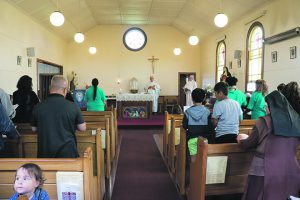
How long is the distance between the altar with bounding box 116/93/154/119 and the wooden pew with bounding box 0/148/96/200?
292 inches

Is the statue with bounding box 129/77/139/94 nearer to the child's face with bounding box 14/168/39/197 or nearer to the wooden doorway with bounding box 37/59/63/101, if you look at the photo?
the wooden doorway with bounding box 37/59/63/101

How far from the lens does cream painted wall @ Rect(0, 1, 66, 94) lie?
18.7 feet

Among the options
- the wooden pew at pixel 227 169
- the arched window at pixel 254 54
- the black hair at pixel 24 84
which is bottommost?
the wooden pew at pixel 227 169

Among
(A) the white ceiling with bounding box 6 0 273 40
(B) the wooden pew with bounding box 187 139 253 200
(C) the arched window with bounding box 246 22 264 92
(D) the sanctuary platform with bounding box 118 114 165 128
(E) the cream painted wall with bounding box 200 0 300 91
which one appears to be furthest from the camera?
(D) the sanctuary platform with bounding box 118 114 165 128

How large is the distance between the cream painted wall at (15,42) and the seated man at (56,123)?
12.8 feet

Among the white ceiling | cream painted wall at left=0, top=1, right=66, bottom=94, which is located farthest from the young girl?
the white ceiling

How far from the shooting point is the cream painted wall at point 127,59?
11570 mm

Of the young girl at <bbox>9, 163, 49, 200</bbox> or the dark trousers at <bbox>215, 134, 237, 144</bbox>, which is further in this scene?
the dark trousers at <bbox>215, 134, 237, 144</bbox>

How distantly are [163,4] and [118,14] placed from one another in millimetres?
1977

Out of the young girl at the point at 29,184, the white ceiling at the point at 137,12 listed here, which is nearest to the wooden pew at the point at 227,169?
the young girl at the point at 29,184

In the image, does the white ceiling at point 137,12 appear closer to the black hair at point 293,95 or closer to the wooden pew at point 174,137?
the wooden pew at point 174,137

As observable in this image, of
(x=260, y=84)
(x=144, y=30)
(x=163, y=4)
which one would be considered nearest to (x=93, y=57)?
(x=144, y=30)

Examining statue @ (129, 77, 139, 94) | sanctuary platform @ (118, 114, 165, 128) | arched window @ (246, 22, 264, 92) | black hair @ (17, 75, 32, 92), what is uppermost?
arched window @ (246, 22, 264, 92)

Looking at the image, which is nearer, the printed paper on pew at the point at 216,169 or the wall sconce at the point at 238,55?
the printed paper on pew at the point at 216,169
